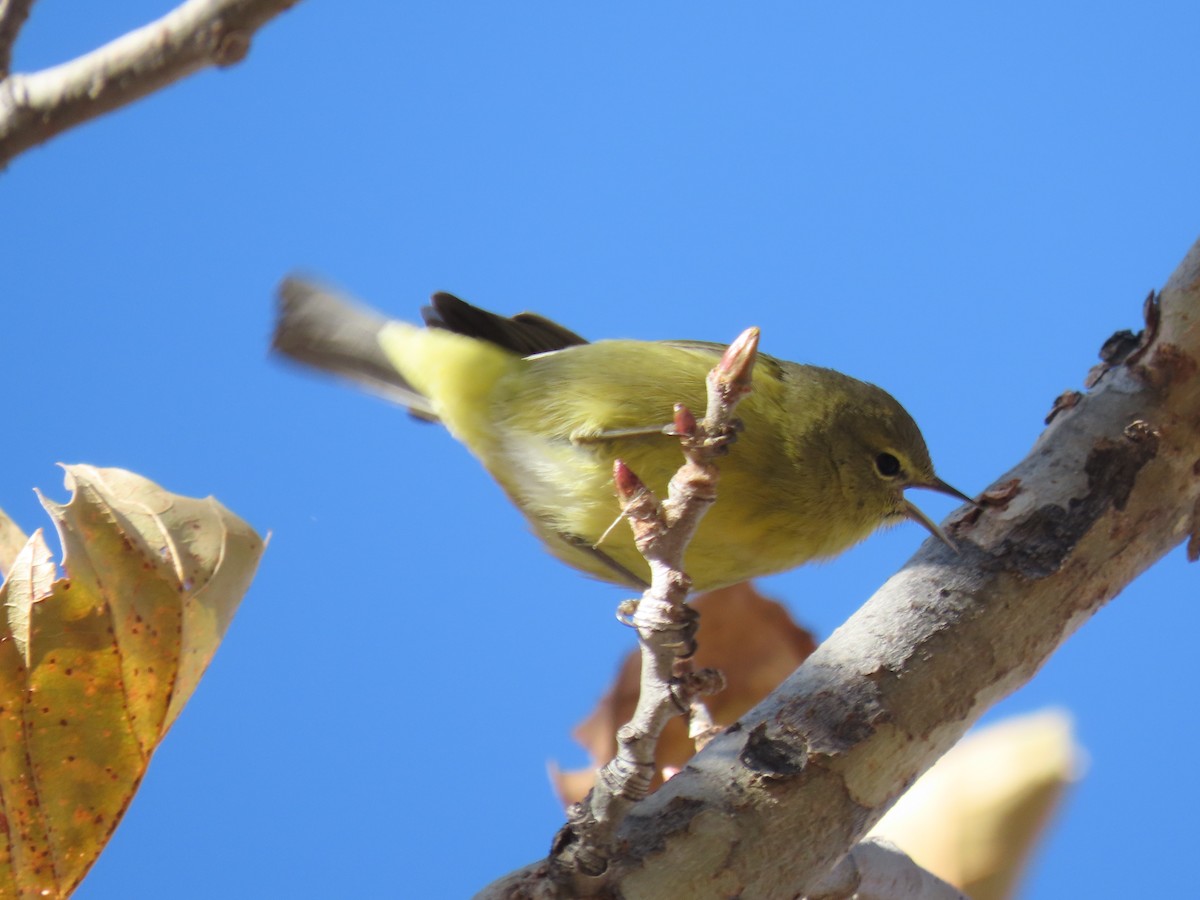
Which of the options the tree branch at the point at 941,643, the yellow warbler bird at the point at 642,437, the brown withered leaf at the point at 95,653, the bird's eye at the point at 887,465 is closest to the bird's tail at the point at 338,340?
the yellow warbler bird at the point at 642,437

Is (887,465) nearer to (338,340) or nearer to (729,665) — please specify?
(729,665)

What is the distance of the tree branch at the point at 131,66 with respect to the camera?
1.49 m

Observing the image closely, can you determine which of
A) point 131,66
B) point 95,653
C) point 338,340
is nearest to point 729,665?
point 338,340

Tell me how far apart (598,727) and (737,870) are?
1.08 meters

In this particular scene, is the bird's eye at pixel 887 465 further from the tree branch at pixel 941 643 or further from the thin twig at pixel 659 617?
the thin twig at pixel 659 617

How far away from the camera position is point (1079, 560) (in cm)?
166

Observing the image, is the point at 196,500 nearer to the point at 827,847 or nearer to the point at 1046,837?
the point at 827,847

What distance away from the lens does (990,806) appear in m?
2.47

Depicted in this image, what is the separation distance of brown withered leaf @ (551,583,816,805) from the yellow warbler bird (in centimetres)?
30

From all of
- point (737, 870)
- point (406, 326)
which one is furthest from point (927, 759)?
point (406, 326)

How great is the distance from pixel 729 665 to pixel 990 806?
620 mm

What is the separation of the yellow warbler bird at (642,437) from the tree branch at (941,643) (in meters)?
0.20

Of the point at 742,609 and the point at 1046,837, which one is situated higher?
the point at 742,609

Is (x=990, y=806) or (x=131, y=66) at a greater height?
(x=131, y=66)
